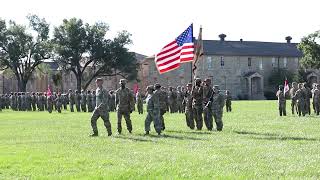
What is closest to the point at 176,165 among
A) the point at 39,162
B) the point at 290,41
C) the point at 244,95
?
the point at 39,162

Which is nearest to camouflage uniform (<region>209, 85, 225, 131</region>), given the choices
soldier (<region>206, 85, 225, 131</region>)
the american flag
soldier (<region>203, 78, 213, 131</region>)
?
soldier (<region>206, 85, 225, 131</region>)

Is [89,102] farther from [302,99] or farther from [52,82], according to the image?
[52,82]

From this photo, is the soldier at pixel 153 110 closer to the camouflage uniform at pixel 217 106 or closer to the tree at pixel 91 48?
the camouflage uniform at pixel 217 106

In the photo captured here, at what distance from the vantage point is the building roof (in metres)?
97.3

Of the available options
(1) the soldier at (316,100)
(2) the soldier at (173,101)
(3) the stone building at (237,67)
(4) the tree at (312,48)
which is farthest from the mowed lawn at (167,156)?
(3) the stone building at (237,67)

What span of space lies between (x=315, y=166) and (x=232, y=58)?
3435 inches

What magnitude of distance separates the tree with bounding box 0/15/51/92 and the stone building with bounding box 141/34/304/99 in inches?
762

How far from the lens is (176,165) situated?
12539mm

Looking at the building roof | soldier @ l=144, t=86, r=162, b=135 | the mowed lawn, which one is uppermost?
the building roof

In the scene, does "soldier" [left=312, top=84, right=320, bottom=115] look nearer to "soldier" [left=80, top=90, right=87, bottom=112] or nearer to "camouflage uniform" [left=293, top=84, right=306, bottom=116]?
"camouflage uniform" [left=293, top=84, right=306, bottom=116]

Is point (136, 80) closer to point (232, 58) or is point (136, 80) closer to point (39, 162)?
point (232, 58)

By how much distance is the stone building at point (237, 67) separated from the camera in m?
96.2

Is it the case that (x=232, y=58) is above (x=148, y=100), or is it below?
above

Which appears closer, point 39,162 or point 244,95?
point 39,162
